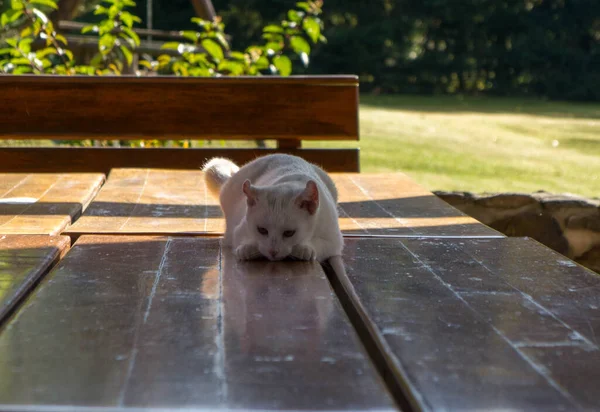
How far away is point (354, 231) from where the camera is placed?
3.02 metres

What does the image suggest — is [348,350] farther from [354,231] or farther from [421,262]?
[354,231]

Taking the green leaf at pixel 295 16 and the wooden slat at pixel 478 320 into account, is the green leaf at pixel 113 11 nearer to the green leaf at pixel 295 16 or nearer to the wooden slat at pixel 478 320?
the green leaf at pixel 295 16

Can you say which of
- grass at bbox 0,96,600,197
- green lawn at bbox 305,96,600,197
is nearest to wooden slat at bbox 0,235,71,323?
grass at bbox 0,96,600,197

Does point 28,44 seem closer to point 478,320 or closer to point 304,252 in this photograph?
point 304,252

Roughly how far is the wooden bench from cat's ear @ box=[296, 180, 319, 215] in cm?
18

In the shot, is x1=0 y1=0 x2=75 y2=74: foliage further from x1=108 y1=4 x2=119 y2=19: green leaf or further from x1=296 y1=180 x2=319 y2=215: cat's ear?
x1=296 y1=180 x2=319 y2=215: cat's ear

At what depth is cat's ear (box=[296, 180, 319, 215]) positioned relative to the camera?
2.55m

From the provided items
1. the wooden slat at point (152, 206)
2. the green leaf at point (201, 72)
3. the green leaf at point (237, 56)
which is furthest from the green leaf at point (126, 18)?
the wooden slat at point (152, 206)

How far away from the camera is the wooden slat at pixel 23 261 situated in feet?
6.39

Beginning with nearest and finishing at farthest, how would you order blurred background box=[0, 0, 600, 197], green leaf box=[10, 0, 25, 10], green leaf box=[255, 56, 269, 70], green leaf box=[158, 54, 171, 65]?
green leaf box=[10, 0, 25, 10]
green leaf box=[255, 56, 269, 70]
green leaf box=[158, 54, 171, 65]
blurred background box=[0, 0, 600, 197]

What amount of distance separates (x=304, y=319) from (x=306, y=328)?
0.07 meters

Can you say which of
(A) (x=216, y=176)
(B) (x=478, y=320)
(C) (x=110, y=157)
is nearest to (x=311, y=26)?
(C) (x=110, y=157)

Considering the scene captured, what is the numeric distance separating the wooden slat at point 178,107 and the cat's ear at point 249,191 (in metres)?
2.18

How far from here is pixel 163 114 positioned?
475cm
